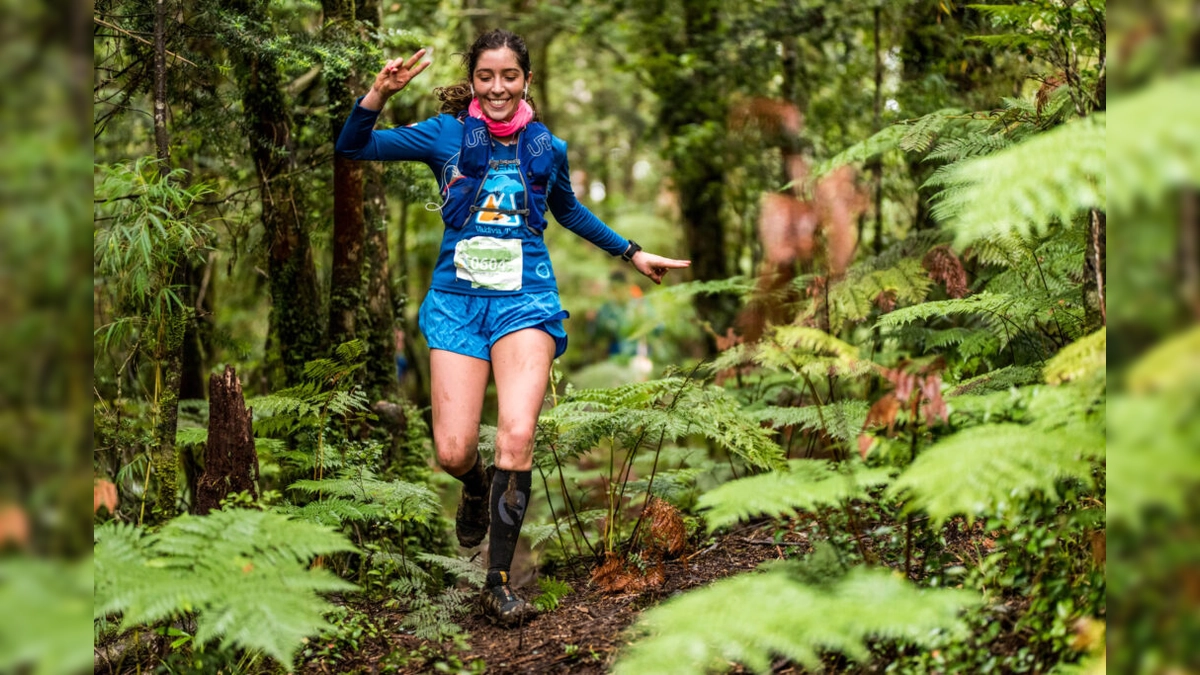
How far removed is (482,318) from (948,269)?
2.71 metres

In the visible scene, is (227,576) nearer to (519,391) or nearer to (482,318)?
(519,391)

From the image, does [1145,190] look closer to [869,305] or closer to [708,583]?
[708,583]

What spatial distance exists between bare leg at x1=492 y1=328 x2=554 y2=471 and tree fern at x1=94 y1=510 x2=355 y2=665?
1.23 m

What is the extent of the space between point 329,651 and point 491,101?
2.49m

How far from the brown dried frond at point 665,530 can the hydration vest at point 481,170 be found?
1.49m

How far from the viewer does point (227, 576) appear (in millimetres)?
2682

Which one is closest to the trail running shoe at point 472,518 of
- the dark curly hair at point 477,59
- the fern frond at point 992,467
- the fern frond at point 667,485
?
the fern frond at point 667,485

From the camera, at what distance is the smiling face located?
4102mm

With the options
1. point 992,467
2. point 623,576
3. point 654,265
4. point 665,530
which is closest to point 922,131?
point 654,265

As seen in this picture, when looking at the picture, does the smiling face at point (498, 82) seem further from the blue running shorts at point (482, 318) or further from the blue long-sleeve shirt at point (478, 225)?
the blue running shorts at point (482, 318)

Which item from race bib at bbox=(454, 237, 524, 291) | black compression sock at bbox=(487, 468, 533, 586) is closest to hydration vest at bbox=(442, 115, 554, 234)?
race bib at bbox=(454, 237, 524, 291)

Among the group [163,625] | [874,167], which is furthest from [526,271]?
[874,167]

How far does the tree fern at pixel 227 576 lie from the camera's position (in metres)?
2.49

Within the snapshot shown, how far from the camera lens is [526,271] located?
418 cm
